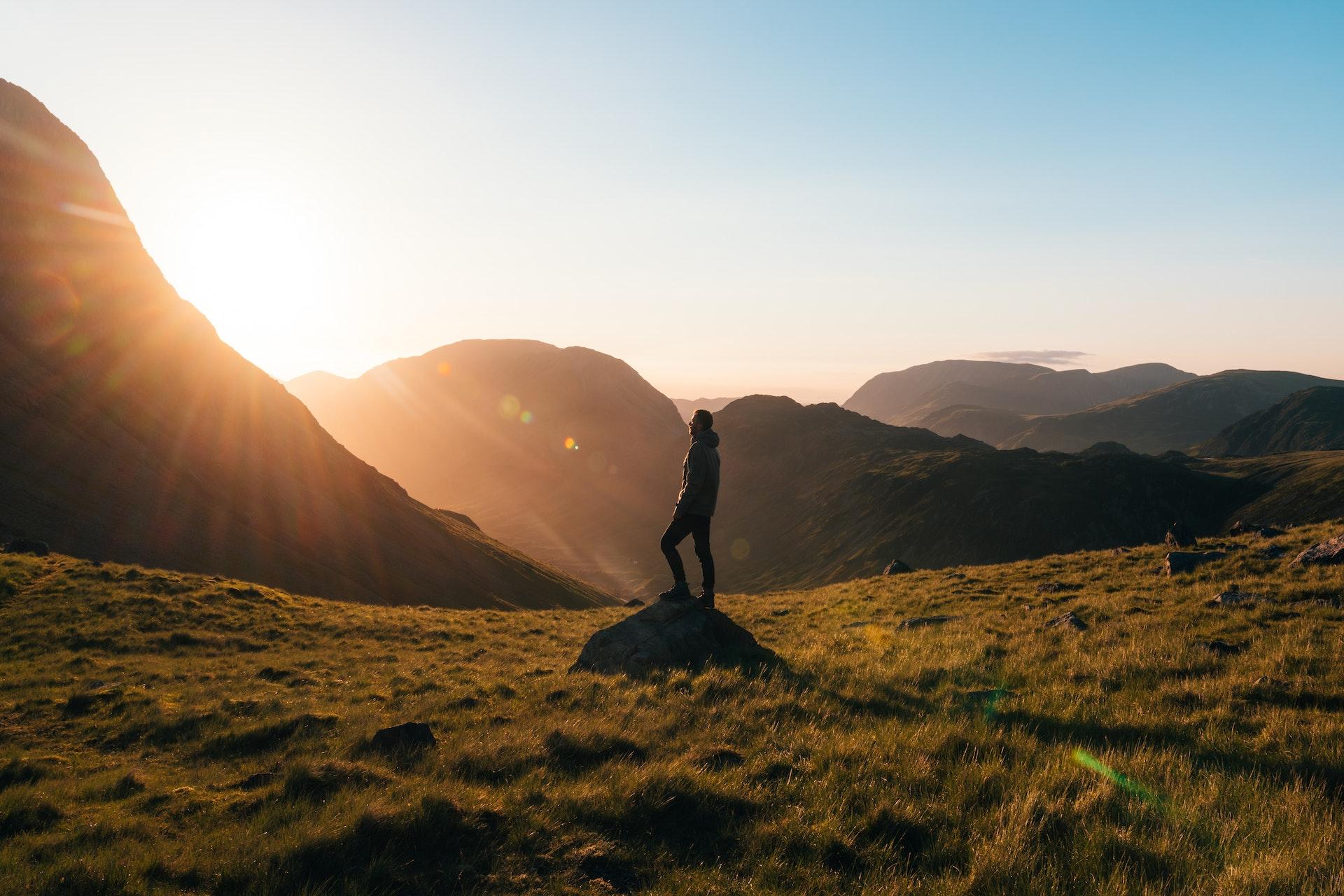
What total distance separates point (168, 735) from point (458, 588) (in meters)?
63.5

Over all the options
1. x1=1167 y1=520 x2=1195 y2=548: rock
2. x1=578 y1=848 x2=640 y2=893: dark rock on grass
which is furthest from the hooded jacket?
x1=1167 y1=520 x2=1195 y2=548: rock

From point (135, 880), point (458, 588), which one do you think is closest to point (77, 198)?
point (458, 588)

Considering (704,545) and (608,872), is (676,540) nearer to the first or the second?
(704,545)

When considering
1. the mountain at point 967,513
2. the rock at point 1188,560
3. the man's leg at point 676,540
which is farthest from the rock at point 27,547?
the mountain at point 967,513

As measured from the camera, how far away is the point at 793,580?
430 feet

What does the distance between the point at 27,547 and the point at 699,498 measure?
108 ft

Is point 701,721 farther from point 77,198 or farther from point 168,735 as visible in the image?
point 77,198

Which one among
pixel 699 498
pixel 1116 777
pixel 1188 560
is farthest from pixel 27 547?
pixel 1188 560

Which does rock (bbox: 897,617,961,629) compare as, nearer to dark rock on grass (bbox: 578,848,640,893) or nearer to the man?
the man

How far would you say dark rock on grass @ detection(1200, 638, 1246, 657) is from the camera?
10425 mm

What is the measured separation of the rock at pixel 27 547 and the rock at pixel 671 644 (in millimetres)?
30315

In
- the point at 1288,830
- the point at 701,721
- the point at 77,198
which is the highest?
the point at 77,198

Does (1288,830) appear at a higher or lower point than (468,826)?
higher

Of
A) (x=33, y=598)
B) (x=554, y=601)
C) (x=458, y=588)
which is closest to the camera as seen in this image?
(x=33, y=598)
